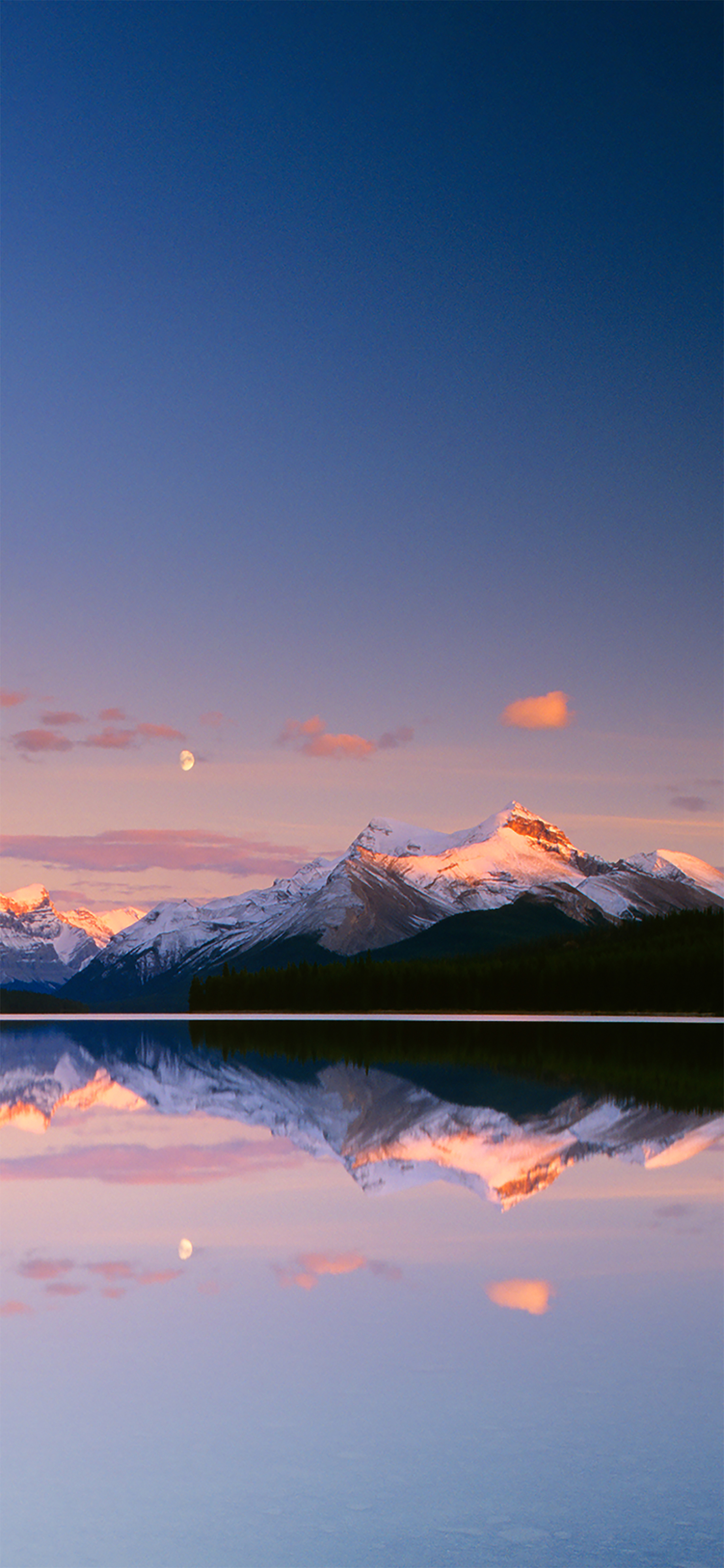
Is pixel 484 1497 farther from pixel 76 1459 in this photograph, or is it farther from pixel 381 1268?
pixel 381 1268

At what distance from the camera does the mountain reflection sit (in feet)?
101

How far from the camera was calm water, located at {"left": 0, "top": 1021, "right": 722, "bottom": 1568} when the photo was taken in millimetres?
11375

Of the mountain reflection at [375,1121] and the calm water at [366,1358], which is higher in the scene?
the calm water at [366,1358]

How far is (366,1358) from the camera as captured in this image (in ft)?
52.5

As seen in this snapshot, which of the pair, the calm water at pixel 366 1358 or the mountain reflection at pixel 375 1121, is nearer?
the calm water at pixel 366 1358

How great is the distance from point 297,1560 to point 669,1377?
632 centimetres

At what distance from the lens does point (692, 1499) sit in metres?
12.0

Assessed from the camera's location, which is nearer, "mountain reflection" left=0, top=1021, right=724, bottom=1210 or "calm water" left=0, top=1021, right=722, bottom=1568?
"calm water" left=0, top=1021, right=722, bottom=1568

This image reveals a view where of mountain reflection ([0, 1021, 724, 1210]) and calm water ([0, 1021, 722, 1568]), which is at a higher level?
calm water ([0, 1021, 722, 1568])

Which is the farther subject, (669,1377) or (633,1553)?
(669,1377)

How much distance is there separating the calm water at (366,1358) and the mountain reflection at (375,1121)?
0.28 metres

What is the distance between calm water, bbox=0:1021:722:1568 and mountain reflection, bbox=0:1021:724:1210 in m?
0.28

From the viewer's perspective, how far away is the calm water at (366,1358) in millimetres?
11375

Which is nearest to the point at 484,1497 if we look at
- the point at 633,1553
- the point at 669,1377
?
the point at 633,1553
